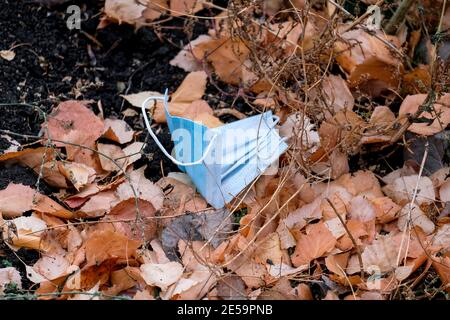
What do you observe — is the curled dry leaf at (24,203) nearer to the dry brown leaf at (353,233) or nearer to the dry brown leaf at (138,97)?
the dry brown leaf at (138,97)

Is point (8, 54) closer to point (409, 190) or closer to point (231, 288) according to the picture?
point (231, 288)

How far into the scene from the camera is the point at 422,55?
238 cm

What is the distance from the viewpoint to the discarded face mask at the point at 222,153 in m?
2.01

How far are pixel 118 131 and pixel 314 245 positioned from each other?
0.70 m

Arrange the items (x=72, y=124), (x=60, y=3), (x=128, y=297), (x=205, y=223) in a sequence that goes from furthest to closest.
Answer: (x=60, y=3) < (x=72, y=124) < (x=205, y=223) < (x=128, y=297)

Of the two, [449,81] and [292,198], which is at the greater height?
[449,81]

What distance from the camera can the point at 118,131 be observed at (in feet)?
7.19

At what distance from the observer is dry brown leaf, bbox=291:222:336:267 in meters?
1.84

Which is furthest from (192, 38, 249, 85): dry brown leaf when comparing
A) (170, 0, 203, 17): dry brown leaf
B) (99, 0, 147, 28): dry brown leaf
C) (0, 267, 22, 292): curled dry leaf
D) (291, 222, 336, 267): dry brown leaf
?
(0, 267, 22, 292): curled dry leaf

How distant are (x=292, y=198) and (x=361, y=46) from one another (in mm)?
577

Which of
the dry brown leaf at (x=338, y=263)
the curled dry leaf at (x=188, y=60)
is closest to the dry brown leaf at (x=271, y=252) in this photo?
the dry brown leaf at (x=338, y=263)

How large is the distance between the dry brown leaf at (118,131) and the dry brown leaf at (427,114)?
2.58 feet

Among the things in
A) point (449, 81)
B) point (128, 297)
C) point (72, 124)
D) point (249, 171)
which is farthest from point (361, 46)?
point (128, 297)

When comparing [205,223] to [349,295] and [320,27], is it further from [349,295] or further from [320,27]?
[320,27]
